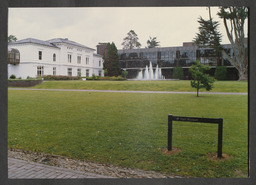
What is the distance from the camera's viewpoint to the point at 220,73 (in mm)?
5648

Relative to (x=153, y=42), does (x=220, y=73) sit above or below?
below

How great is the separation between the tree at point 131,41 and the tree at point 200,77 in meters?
1.80

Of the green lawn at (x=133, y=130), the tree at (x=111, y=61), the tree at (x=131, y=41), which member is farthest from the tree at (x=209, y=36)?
the tree at (x=111, y=61)

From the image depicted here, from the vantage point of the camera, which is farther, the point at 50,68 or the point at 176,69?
Result: the point at 176,69

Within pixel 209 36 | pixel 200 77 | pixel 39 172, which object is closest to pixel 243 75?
pixel 209 36

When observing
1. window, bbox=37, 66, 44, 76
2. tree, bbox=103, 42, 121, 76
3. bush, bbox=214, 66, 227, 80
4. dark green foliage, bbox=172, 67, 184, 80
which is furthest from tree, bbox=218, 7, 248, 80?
window, bbox=37, 66, 44, 76

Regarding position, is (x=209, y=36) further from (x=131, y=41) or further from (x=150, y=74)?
(x=131, y=41)

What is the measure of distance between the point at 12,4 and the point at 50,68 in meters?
2.77

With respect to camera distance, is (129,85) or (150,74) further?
(150,74)

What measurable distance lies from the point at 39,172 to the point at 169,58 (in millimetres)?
4092

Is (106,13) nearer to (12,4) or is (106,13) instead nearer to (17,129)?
→ (12,4)

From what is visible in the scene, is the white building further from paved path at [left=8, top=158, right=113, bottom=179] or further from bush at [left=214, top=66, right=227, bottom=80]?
bush at [left=214, top=66, right=227, bottom=80]

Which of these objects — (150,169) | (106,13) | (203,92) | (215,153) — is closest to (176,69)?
(203,92)

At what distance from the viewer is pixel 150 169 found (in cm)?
279
